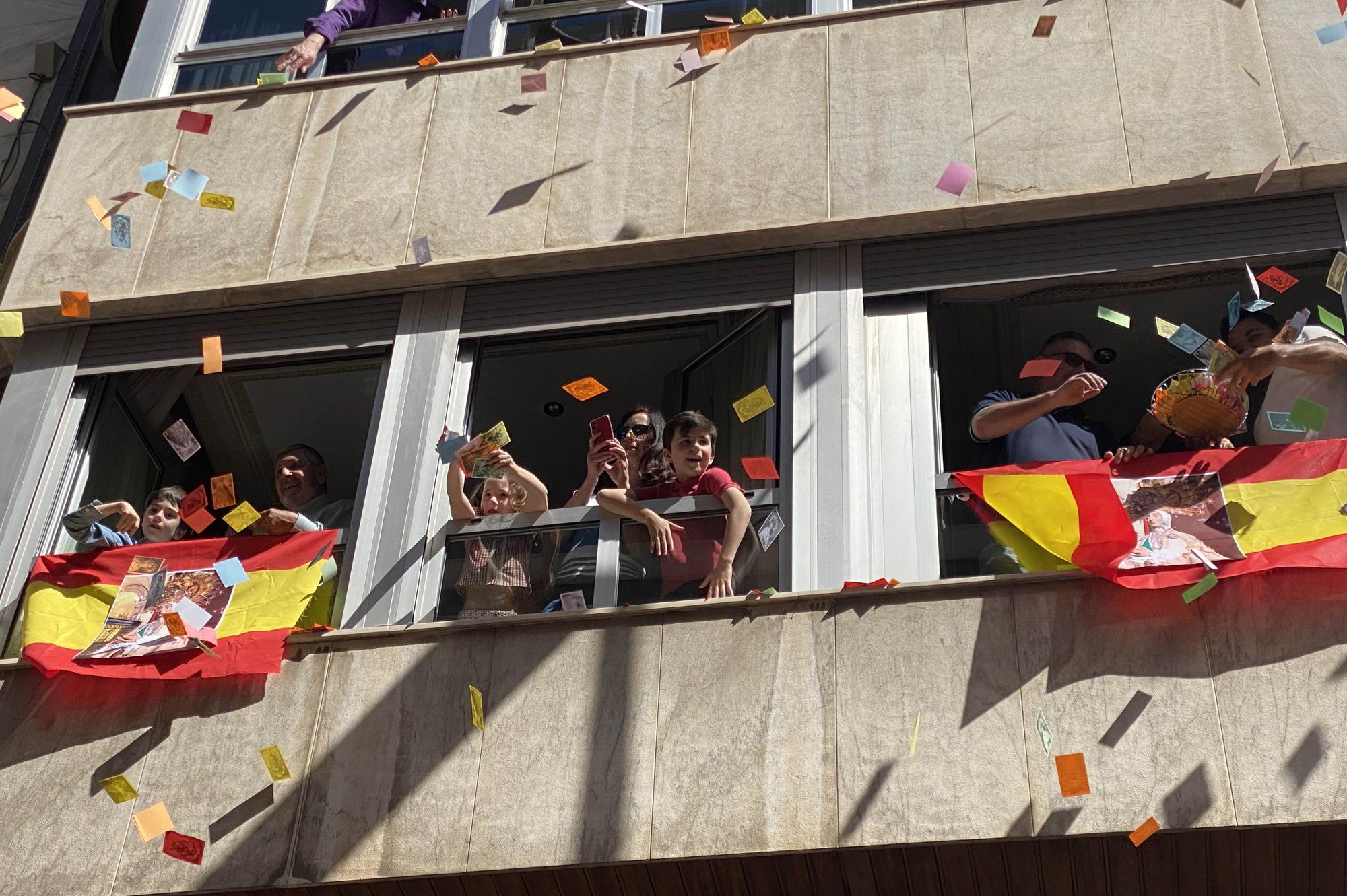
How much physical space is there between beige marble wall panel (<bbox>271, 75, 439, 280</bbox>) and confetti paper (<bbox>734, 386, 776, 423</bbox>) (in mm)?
2163

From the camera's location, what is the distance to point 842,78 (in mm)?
8578

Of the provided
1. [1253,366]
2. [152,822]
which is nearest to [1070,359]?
[1253,366]

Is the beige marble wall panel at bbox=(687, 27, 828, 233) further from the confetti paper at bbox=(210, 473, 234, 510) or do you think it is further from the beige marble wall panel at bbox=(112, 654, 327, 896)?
the beige marble wall panel at bbox=(112, 654, 327, 896)

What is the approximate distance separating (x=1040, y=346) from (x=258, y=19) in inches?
208

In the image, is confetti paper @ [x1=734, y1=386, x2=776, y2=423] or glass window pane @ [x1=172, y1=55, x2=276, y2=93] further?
glass window pane @ [x1=172, y1=55, x2=276, y2=93]

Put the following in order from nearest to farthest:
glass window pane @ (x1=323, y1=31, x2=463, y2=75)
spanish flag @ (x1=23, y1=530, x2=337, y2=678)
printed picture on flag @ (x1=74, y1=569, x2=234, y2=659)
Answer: spanish flag @ (x1=23, y1=530, x2=337, y2=678)
printed picture on flag @ (x1=74, y1=569, x2=234, y2=659)
glass window pane @ (x1=323, y1=31, x2=463, y2=75)

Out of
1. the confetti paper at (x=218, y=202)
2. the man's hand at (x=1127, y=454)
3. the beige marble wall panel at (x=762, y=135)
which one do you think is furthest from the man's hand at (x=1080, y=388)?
the confetti paper at (x=218, y=202)

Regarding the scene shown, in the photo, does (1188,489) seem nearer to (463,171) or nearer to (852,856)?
(852,856)

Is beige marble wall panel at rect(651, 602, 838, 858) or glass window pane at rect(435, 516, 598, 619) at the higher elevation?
glass window pane at rect(435, 516, 598, 619)

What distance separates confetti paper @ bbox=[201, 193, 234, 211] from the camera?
8.90 metres

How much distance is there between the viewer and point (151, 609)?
7.54 meters

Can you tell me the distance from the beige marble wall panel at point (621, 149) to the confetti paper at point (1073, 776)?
3.51 meters

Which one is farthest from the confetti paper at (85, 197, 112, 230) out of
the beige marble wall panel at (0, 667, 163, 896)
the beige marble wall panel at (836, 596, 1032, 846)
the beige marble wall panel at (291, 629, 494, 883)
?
the beige marble wall panel at (836, 596, 1032, 846)

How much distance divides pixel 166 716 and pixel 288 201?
3.14 m
